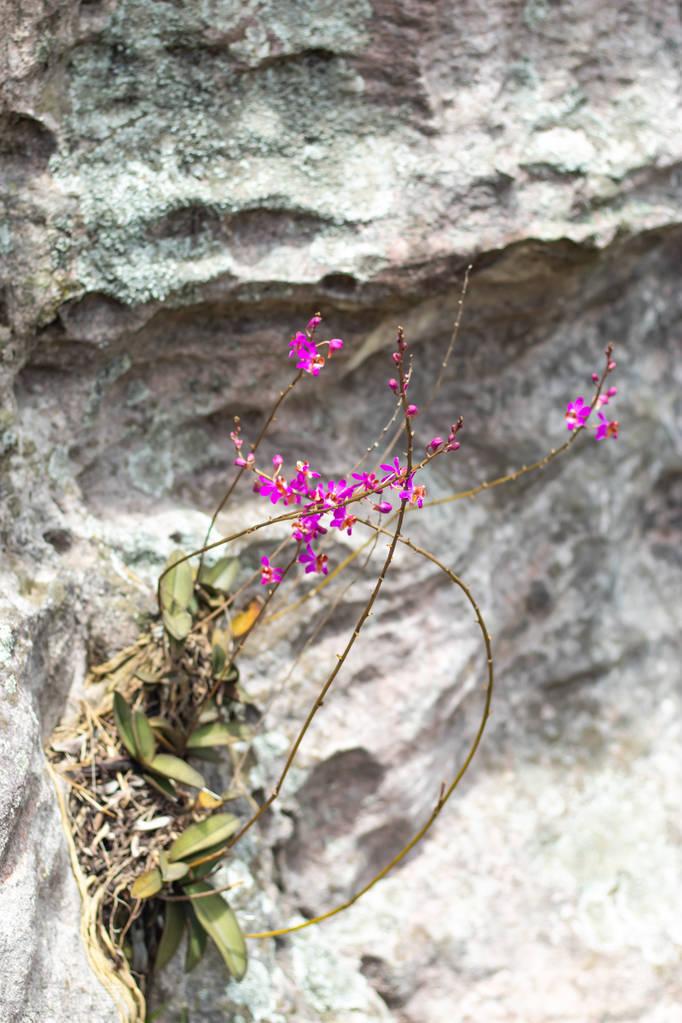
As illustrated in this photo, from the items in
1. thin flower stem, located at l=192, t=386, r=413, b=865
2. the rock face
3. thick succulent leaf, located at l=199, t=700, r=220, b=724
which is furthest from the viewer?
thick succulent leaf, located at l=199, t=700, r=220, b=724

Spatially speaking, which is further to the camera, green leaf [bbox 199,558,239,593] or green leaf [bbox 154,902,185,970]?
green leaf [bbox 199,558,239,593]

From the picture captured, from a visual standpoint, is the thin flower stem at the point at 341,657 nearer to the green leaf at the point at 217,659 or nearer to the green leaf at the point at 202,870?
the green leaf at the point at 202,870

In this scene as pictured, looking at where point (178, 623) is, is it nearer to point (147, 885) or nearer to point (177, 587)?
point (177, 587)

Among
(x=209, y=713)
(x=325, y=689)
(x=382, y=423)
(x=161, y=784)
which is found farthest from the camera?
(x=382, y=423)

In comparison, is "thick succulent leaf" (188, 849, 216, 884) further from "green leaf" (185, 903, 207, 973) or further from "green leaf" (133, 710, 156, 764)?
"green leaf" (133, 710, 156, 764)

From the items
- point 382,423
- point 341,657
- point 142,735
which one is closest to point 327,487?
point 341,657

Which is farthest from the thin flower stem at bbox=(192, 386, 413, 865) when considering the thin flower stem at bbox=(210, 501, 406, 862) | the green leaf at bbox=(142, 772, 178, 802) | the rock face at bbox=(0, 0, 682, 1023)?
the rock face at bbox=(0, 0, 682, 1023)

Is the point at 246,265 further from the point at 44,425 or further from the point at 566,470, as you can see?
the point at 566,470
